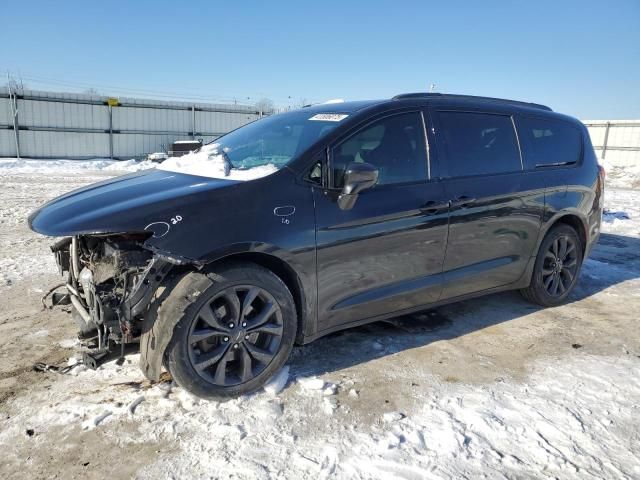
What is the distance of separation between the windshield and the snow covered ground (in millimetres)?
1393

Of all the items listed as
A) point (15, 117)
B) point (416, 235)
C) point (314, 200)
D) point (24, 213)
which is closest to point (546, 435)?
point (416, 235)

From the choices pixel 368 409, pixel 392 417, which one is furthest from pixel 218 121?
pixel 392 417

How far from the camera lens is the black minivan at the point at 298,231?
9.30 feet

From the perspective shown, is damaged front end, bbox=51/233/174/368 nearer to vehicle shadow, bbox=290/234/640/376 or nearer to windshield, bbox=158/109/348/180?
windshield, bbox=158/109/348/180

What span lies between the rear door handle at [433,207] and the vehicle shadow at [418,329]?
108 centimetres

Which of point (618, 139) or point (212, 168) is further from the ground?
point (618, 139)

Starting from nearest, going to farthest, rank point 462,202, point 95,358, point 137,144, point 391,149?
point 95,358 < point 391,149 < point 462,202 < point 137,144

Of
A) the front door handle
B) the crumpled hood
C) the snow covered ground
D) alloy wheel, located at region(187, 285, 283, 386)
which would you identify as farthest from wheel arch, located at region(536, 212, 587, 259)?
the crumpled hood

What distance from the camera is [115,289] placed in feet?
9.39

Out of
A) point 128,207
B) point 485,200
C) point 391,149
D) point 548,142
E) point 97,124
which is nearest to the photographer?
point 128,207

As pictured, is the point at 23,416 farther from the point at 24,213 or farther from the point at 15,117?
the point at 15,117

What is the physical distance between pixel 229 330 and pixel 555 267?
345 cm

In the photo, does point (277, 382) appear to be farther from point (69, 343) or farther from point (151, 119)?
point (151, 119)

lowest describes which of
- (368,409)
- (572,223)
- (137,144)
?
(368,409)
